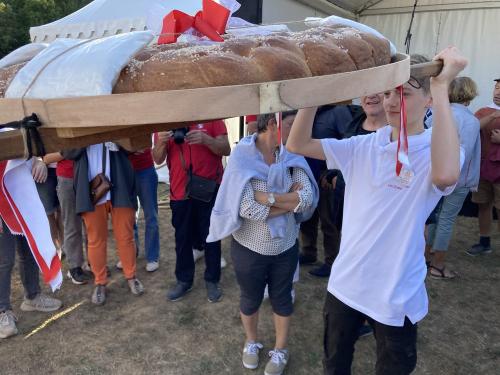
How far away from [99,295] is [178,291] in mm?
679

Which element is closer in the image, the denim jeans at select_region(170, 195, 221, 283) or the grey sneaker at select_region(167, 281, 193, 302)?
the denim jeans at select_region(170, 195, 221, 283)

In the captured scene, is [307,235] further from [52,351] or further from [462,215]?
[462,215]

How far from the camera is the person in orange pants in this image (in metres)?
3.23

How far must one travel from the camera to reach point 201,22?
1069mm

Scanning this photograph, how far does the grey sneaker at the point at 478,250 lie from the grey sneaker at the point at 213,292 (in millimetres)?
2954

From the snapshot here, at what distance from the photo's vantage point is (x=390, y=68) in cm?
99

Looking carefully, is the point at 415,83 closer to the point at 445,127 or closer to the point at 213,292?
the point at 445,127

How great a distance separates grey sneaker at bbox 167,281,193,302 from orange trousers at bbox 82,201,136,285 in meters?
0.43

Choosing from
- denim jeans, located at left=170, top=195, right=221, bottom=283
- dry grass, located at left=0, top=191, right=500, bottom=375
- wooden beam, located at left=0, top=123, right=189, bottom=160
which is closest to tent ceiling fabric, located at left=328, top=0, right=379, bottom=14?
denim jeans, located at left=170, top=195, right=221, bottom=283

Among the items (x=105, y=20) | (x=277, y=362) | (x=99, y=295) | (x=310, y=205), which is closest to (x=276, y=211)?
(x=310, y=205)

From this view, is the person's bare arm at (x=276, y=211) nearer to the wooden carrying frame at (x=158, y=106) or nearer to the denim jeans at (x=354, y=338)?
the denim jeans at (x=354, y=338)

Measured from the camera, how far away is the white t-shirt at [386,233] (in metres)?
1.59

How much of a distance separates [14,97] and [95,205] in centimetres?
262

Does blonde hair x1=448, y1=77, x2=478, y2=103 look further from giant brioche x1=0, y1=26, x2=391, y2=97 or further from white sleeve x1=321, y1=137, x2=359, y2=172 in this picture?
giant brioche x1=0, y1=26, x2=391, y2=97
